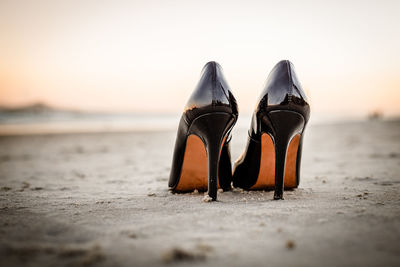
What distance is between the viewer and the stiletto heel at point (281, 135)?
72.5 inches

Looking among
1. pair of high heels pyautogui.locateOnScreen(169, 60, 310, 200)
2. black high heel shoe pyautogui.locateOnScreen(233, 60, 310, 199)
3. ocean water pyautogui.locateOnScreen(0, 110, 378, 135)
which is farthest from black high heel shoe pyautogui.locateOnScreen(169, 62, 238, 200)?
ocean water pyautogui.locateOnScreen(0, 110, 378, 135)

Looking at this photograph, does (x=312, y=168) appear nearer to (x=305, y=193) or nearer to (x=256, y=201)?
(x=305, y=193)

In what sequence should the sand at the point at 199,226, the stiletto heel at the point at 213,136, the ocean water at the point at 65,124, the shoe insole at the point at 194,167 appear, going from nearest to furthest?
1. the sand at the point at 199,226
2. the stiletto heel at the point at 213,136
3. the shoe insole at the point at 194,167
4. the ocean water at the point at 65,124

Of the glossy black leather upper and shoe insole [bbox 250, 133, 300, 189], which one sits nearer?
the glossy black leather upper

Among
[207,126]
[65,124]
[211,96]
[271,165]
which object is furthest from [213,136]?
[65,124]

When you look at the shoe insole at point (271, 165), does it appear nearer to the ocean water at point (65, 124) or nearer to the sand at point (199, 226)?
the sand at point (199, 226)

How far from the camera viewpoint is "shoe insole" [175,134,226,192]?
2064 millimetres

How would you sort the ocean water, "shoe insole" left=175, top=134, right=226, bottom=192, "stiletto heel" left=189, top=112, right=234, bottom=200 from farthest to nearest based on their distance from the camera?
the ocean water, "shoe insole" left=175, top=134, right=226, bottom=192, "stiletto heel" left=189, top=112, right=234, bottom=200

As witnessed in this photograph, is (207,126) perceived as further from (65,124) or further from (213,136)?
(65,124)

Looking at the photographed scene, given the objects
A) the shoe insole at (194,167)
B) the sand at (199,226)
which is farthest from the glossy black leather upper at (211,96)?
the sand at (199,226)

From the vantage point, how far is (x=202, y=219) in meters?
1.44

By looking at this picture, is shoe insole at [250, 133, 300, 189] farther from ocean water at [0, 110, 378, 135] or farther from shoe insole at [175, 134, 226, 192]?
ocean water at [0, 110, 378, 135]

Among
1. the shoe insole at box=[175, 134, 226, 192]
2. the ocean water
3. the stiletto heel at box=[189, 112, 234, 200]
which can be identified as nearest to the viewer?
the stiletto heel at box=[189, 112, 234, 200]

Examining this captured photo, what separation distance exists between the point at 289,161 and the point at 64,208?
1.63 m
